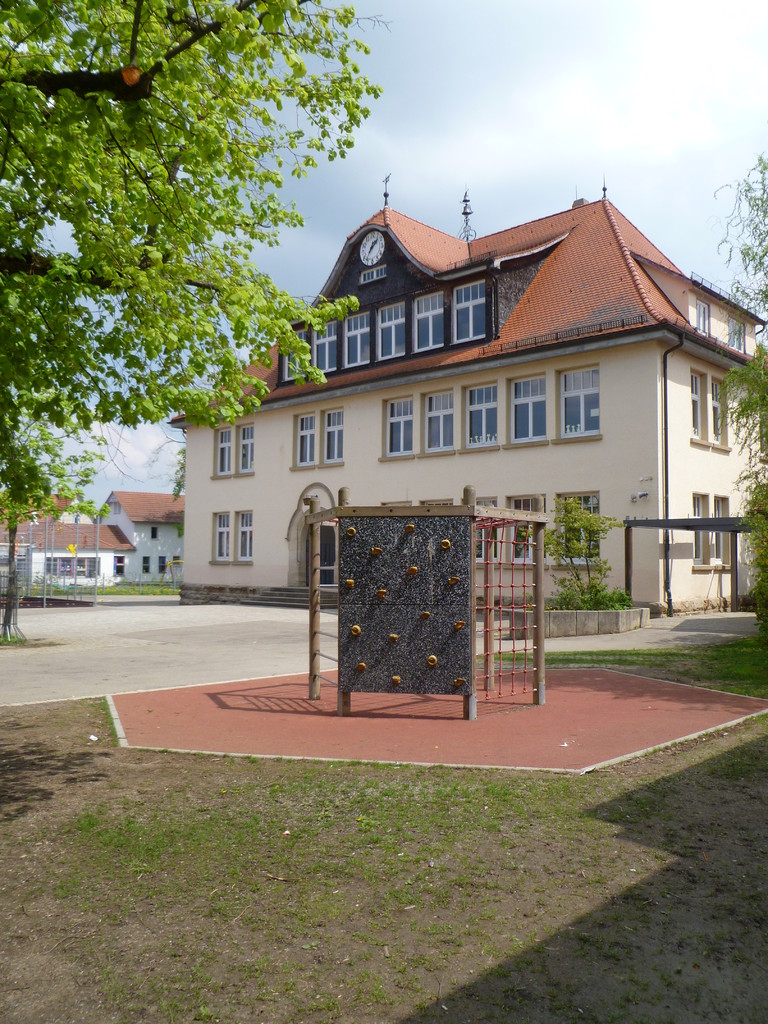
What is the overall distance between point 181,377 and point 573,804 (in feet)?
17.1

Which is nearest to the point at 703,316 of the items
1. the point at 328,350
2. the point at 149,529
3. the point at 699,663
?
the point at 328,350

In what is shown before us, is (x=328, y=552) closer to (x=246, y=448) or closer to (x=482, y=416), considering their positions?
(x=246, y=448)

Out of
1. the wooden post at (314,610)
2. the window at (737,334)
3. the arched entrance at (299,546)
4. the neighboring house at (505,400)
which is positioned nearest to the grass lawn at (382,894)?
the wooden post at (314,610)

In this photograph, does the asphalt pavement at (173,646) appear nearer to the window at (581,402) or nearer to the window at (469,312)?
the window at (581,402)

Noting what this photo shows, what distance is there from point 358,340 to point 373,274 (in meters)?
2.30

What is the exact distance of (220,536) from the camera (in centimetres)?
3541

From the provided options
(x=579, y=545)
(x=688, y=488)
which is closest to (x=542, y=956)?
(x=579, y=545)

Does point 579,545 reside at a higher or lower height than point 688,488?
lower

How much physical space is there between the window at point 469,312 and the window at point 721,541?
334 inches

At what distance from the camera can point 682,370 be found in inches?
903

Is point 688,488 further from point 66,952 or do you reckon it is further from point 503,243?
point 66,952

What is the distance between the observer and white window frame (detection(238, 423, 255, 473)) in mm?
34344

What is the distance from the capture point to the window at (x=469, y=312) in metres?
26.9

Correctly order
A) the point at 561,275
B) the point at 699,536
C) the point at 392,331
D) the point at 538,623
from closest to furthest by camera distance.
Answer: the point at 538,623, the point at 699,536, the point at 561,275, the point at 392,331
